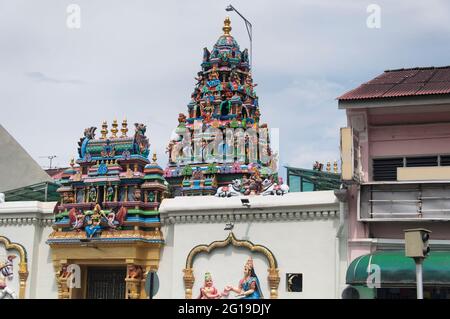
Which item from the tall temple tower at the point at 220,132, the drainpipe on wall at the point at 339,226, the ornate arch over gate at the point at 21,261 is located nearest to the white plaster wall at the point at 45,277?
the ornate arch over gate at the point at 21,261

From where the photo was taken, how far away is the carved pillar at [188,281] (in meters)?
24.5

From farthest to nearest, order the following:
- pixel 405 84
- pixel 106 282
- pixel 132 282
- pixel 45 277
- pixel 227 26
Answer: pixel 227 26
pixel 45 277
pixel 106 282
pixel 132 282
pixel 405 84

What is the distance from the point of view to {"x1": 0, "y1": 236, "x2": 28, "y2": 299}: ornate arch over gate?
1060 inches

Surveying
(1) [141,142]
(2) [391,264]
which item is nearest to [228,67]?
(1) [141,142]

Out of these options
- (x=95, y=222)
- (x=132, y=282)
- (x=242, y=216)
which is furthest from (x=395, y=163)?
(x=95, y=222)

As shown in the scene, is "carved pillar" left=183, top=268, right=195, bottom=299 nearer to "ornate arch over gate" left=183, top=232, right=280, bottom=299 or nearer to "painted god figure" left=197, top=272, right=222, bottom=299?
"ornate arch over gate" left=183, top=232, right=280, bottom=299

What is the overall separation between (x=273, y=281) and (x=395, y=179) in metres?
5.29

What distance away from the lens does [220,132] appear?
48250mm

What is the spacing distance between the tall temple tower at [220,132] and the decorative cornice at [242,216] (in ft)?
59.1

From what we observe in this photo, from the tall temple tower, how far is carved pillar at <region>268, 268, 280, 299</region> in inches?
796

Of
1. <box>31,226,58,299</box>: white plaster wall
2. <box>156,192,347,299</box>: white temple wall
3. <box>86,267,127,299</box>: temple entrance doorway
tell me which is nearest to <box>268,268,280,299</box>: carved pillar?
<box>156,192,347,299</box>: white temple wall

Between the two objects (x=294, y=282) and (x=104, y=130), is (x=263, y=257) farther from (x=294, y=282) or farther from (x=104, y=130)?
(x=104, y=130)

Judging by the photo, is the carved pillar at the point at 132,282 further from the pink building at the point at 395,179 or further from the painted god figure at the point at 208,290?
the pink building at the point at 395,179

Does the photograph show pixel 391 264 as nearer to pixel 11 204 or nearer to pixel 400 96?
pixel 400 96
